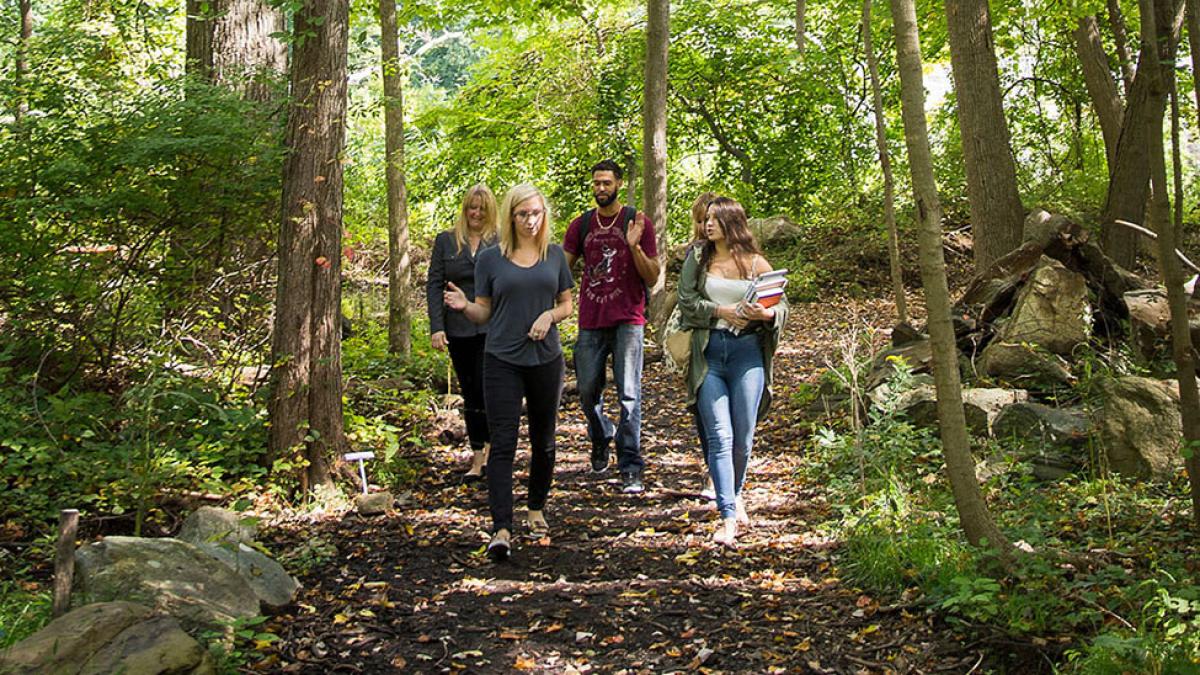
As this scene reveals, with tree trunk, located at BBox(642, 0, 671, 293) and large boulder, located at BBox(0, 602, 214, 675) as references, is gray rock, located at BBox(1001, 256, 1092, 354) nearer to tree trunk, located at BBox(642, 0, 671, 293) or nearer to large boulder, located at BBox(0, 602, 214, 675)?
tree trunk, located at BBox(642, 0, 671, 293)

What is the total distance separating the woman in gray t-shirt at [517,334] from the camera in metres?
5.57

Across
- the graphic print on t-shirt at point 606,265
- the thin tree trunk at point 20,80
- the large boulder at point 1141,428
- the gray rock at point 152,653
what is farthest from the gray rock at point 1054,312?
Result: the thin tree trunk at point 20,80

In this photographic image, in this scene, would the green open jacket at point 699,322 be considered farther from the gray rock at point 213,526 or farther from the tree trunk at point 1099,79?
the tree trunk at point 1099,79

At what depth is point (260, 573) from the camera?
4.93 metres

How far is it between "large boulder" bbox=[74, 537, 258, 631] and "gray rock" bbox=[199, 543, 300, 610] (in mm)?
110

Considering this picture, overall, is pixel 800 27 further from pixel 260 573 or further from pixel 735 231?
pixel 260 573

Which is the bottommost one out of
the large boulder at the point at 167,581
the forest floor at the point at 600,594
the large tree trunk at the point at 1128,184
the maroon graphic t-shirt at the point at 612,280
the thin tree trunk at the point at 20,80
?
the forest floor at the point at 600,594

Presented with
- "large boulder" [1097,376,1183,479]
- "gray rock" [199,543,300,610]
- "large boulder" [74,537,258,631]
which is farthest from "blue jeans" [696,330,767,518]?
"large boulder" [74,537,258,631]

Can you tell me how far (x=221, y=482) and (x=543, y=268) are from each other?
2480 millimetres

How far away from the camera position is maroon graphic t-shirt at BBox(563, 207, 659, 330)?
6836mm

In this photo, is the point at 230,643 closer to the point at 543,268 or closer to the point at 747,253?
the point at 543,268

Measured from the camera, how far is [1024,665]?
3.91 m

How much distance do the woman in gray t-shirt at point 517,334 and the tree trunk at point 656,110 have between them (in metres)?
6.06

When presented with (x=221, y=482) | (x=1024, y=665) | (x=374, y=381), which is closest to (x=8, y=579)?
(x=221, y=482)
